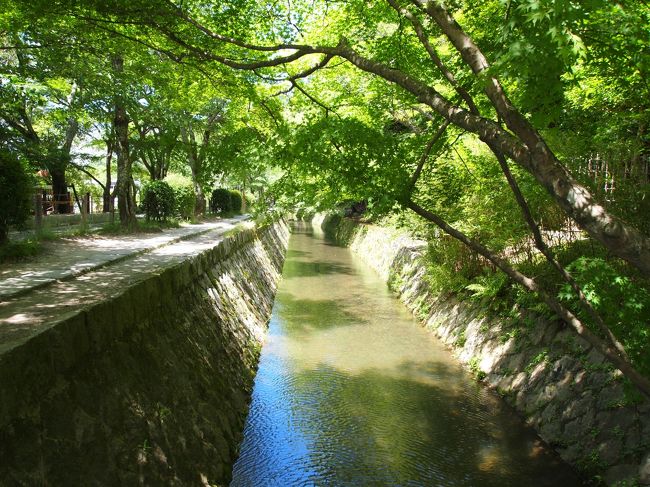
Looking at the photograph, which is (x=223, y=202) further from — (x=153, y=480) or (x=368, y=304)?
(x=153, y=480)

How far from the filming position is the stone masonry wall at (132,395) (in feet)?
10.0

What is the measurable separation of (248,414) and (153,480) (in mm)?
3436

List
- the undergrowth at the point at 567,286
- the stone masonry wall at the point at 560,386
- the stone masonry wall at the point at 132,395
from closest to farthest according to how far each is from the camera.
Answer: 1. the stone masonry wall at the point at 132,395
2. the undergrowth at the point at 567,286
3. the stone masonry wall at the point at 560,386

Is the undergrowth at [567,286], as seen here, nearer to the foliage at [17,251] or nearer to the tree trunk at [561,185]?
the tree trunk at [561,185]

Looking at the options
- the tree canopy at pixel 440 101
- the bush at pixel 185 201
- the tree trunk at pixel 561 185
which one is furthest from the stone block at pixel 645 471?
the bush at pixel 185 201

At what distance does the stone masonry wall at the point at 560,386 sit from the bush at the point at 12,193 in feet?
31.0

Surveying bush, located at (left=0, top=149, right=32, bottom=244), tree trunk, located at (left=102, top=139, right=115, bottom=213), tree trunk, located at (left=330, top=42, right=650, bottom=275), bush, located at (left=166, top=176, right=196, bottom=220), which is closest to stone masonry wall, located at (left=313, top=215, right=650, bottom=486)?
tree trunk, located at (left=330, top=42, right=650, bottom=275)

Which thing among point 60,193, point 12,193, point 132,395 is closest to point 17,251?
point 12,193

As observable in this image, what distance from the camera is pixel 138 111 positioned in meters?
15.2

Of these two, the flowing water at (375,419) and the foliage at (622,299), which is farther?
the flowing water at (375,419)

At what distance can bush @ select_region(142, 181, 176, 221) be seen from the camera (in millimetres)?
19250

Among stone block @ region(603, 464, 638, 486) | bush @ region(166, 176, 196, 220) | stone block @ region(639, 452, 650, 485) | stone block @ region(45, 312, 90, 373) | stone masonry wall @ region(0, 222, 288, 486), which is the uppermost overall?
bush @ region(166, 176, 196, 220)

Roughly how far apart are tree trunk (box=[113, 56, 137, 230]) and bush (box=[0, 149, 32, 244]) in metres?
6.27

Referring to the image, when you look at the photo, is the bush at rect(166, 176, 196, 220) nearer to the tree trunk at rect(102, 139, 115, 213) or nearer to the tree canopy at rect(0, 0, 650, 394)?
the tree trunk at rect(102, 139, 115, 213)
